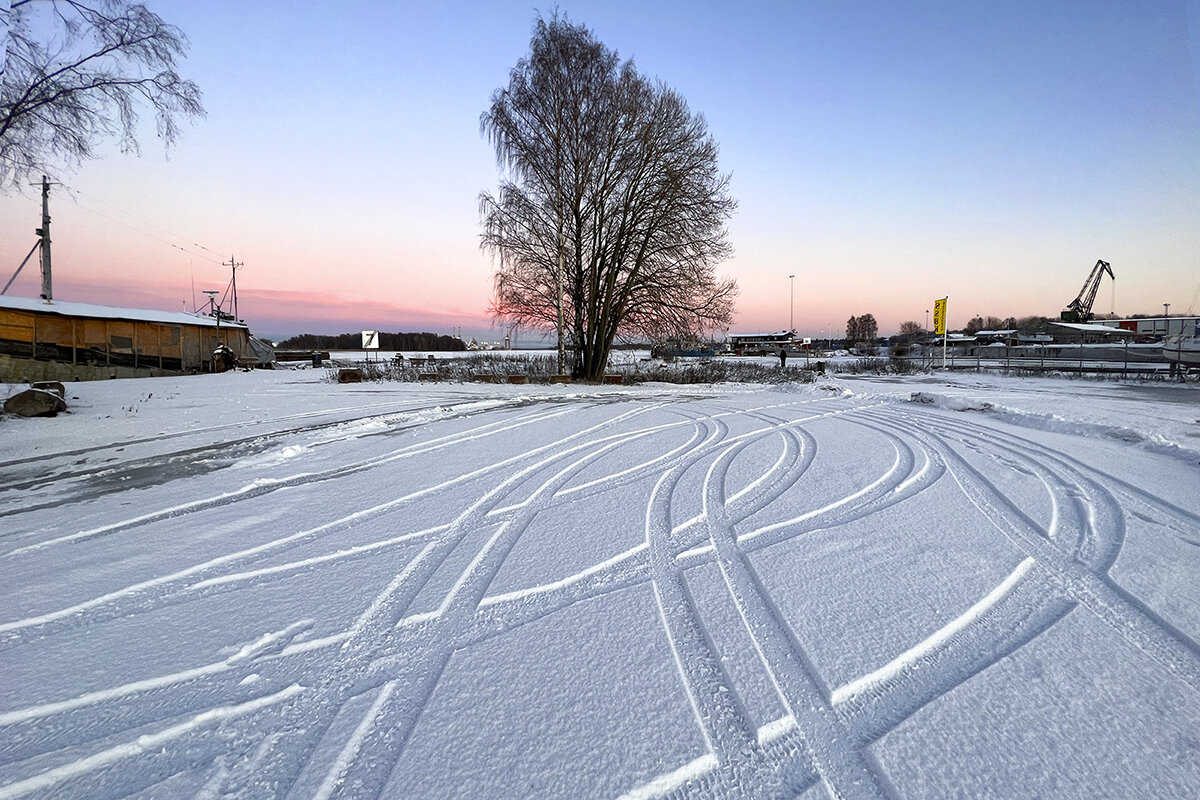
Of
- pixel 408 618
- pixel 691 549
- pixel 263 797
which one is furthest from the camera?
pixel 691 549

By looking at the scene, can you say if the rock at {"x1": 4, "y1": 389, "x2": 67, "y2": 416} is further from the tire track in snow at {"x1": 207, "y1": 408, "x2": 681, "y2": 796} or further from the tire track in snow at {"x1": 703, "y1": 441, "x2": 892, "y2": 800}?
the tire track in snow at {"x1": 703, "y1": 441, "x2": 892, "y2": 800}

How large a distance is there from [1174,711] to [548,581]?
2.58 metres

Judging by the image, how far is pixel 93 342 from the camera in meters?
21.8

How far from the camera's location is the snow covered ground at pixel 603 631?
1.65 meters

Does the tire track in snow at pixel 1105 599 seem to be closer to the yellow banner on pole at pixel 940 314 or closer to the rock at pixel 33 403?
the rock at pixel 33 403

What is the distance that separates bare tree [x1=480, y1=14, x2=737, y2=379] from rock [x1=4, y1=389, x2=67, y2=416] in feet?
36.4

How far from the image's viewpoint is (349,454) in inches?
254

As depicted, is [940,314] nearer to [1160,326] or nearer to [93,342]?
[93,342]

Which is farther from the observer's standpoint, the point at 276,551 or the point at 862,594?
the point at 276,551

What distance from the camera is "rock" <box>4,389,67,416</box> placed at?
9.16 m

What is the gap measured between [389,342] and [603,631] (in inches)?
4040

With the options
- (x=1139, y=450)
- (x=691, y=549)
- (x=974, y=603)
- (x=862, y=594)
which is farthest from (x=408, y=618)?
(x=1139, y=450)

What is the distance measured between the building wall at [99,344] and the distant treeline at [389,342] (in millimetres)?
59209

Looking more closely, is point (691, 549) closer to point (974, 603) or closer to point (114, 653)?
point (974, 603)
